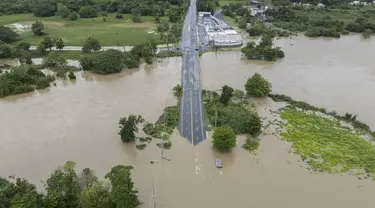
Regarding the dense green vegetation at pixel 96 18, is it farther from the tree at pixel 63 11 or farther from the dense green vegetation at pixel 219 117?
the dense green vegetation at pixel 219 117

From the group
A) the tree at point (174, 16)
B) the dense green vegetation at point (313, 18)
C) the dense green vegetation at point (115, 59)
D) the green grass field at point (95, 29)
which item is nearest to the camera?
the dense green vegetation at point (115, 59)

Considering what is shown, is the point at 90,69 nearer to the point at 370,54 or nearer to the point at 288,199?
the point at 288,199

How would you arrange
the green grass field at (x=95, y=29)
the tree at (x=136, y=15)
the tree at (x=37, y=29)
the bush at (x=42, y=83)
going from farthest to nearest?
the tree at (x=136, y=15) → the tree at (x=37, y=29) → the green grass field at (x=95, y=29) → the bush at (x=42, y=83)

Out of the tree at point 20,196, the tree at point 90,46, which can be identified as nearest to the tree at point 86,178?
the tree at point 20,196

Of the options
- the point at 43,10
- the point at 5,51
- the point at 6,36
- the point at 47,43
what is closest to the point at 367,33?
the point at 47,43

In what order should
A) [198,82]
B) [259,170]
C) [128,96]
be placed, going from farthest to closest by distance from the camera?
[198,82] < [128,96] < [259,170]

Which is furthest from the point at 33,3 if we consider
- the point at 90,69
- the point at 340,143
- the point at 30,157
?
the point at 340,143

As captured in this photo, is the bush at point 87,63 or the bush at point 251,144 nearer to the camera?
the bush at point 251,144

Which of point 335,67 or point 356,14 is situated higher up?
point 356,14
